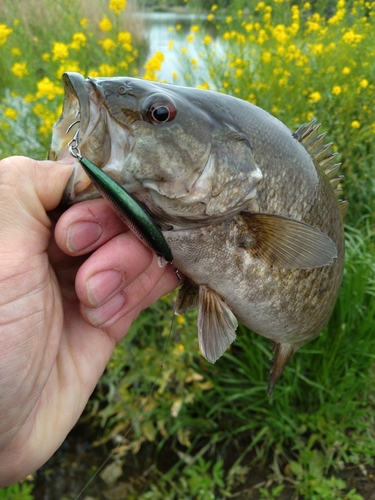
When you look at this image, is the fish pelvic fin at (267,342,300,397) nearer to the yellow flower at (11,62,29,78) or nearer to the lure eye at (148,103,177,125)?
the lure eye at (148,103,177,125)

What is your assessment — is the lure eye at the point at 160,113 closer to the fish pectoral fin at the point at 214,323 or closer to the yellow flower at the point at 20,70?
the fish pectoral fin at the point at 214,323

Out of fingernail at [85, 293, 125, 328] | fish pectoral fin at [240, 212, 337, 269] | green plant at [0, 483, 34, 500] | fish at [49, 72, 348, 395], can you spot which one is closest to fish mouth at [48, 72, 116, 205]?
fish at [49, 72, 348, 395]

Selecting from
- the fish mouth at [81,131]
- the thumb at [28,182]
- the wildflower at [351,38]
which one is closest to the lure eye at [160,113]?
the fish mouth at [81,131]

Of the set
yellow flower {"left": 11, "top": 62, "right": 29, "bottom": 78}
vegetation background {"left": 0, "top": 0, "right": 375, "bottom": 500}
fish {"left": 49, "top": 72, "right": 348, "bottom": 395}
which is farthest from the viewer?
yellow flower {"left": 11, "top": 62, "right": 29, "bottom": 78}

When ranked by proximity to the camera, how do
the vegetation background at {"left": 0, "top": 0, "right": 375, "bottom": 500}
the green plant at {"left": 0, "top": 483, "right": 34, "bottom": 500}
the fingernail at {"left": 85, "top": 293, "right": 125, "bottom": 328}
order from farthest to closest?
the vegetation background at {"left": 0, "top": 0, "right": 375, "bottom": 500}
the green plant at {"left": 0, "top": 483, "right": 34, "bottom": 500}
the fingernail at {"left": 85, "top": 293, "right": 125, "bottom": 328}

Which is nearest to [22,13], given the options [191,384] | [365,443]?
[191,384]

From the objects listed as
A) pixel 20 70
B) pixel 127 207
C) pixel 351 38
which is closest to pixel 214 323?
pixel 127 207

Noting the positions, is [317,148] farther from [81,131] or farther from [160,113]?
[81,131]

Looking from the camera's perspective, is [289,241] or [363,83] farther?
[363,83]
